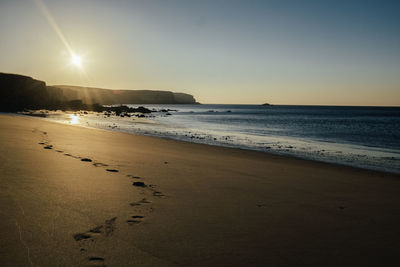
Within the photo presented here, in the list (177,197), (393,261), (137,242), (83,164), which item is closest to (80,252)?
(137,242)

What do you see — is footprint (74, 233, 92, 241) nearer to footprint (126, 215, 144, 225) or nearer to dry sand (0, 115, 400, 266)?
dry sand (0, 115, 400, 266)

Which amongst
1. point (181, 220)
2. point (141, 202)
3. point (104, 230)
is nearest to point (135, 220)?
point (104, 230)

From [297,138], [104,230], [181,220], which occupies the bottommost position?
[297,138]

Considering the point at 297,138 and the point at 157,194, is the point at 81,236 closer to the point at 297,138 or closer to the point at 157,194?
the point at 157,194

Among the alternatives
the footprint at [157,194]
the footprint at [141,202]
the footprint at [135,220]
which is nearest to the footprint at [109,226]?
the footprint at [135,220]

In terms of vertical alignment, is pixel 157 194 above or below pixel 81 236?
below

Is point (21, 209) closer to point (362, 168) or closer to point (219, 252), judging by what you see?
point (219, 252)

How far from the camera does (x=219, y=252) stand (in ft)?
10.6

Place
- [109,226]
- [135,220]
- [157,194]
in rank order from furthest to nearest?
[157,194]
[135,220]
[109,226]

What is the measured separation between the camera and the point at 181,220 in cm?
417

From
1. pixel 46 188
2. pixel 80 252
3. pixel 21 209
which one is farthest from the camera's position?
pixel 46 188

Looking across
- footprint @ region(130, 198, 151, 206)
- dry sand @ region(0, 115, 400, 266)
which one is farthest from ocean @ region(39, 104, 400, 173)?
footprint @ region(130, 198, 151, 206)

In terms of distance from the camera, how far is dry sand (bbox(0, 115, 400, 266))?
3.06 m

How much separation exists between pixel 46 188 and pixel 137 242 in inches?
106
